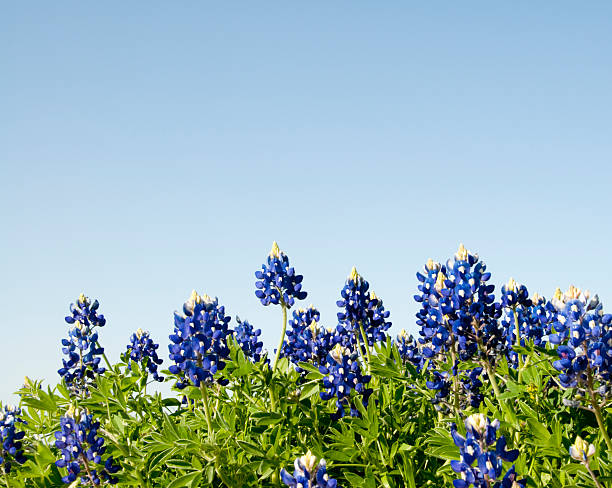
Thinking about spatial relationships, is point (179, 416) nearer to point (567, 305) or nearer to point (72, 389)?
point (72, 389)

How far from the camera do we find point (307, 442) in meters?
5.20

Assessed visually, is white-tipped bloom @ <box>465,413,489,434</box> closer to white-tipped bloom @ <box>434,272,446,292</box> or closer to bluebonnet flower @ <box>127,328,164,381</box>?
white-tipped bloom @ <box>434,272,446,292</box>

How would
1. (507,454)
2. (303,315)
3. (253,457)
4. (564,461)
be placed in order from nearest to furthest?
1. (507,454)
2. (564,461)
3. (253,457)
4. (303,315)

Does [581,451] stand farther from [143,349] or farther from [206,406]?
[143,349]

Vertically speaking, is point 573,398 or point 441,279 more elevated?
point 441,279

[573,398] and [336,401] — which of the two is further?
[336,401]

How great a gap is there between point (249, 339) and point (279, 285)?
187cm

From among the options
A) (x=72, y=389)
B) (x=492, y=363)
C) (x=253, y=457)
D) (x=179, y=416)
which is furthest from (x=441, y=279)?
(x=72, y=389)

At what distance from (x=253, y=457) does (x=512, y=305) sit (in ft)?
10.0

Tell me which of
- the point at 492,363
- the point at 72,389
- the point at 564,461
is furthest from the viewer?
the point at 72,389

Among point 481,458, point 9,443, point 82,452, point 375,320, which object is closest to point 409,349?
point 375,320

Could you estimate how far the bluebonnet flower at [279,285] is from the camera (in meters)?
6.45

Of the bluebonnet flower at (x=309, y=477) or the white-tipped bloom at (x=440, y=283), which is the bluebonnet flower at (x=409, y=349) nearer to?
the white-tipped bloom at (x=440, y=283)

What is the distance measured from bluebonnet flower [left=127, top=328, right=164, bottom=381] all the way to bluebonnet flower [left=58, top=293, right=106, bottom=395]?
0.83 meters
